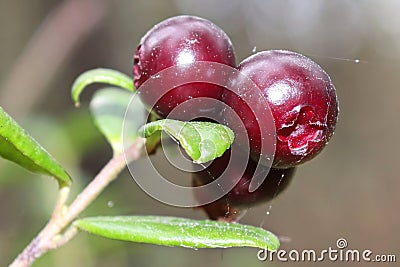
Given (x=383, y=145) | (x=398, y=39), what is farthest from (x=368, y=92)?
(x=383, y=145)

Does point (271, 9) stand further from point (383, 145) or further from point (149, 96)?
point (149, 96)

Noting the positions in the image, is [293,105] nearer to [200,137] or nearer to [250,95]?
[250,95]

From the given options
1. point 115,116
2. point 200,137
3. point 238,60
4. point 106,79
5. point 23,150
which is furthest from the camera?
point 115,116

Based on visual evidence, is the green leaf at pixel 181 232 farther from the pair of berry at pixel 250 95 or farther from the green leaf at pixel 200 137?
the green leaf at pixel 200 137

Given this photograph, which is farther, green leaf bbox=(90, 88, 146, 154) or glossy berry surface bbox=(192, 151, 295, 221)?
green leaf bbox=(90, 88, 146, 154)

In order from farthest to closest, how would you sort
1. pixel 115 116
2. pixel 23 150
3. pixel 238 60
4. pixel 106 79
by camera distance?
pixel 115 116 < pixel 238 60 < pixel 106 79 < pixel 23 150

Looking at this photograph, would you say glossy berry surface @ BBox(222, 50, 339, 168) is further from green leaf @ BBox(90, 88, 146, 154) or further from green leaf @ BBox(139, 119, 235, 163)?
green leaf @ BBox(90, 88, 146, 154)

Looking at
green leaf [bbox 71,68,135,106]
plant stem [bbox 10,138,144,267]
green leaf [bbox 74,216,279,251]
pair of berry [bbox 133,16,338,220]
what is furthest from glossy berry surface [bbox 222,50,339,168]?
green leaf [bbox 71,68,135,106]

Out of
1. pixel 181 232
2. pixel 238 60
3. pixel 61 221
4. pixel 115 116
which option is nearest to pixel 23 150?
pixel 61 221
